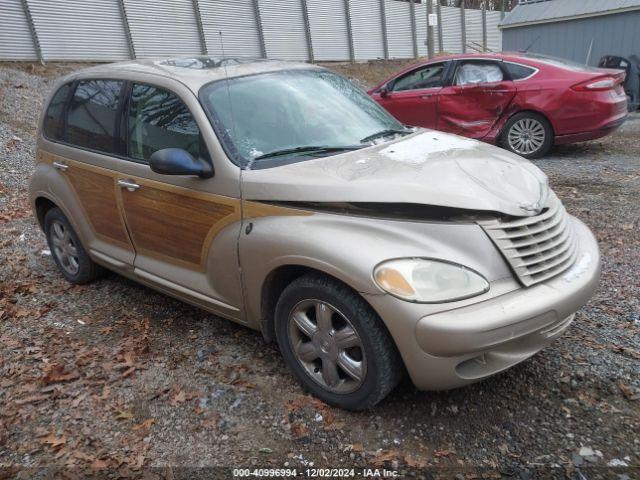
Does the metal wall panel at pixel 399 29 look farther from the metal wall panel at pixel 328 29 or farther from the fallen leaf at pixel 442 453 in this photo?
the fallen leaf at pixel 442 453

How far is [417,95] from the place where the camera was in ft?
29.3

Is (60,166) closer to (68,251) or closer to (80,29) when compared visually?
(68,251)

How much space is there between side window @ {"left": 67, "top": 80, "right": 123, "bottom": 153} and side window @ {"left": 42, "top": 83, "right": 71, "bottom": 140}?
0.48 feet

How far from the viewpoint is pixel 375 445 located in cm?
269

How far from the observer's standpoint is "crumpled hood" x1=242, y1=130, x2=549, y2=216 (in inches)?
106

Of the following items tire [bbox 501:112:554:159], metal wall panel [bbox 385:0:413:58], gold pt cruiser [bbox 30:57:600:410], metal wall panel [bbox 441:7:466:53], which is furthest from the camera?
metal wall panel [bbox 441:7:466:53]

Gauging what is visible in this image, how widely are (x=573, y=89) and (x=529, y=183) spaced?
5542 mm

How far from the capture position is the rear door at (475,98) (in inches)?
324

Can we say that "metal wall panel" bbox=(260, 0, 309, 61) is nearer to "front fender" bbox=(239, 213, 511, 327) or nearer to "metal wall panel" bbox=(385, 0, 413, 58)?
"metal wall panel" bbox=(385, 0, 413, 58)

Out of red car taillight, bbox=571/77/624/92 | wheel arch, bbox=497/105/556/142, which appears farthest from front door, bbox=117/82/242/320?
red car taillight, bbox=571/77/624/92

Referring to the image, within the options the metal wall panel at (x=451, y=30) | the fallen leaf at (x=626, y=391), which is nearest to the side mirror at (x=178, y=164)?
the fallen leaf at (x=626, y=391)

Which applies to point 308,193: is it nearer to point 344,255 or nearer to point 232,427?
point 344,255

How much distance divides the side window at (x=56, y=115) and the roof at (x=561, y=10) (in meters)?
15.7

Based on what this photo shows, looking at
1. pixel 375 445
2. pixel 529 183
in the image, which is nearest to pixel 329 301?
pixel 375 445
